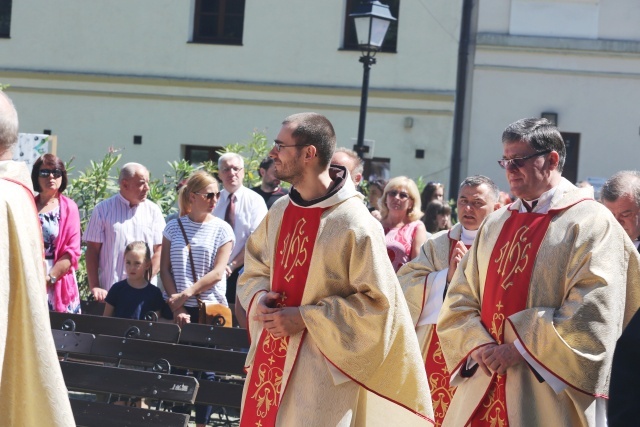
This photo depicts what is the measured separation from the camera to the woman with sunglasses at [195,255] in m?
8.85

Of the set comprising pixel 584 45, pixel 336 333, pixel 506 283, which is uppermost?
pixel 584 45

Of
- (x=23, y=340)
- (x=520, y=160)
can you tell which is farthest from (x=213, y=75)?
(x=23, y=340)

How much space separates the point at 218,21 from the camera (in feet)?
67.3

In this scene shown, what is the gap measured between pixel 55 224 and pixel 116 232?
0.53m

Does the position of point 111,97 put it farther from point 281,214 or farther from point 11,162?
point 11,162

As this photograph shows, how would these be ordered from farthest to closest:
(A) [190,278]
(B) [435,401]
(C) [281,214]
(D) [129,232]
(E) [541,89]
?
(E) [541,89] → (D) [129,232] → (A) [190,278] → (B) [435,401] → (C) [281,214]

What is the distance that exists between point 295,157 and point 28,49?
1667 centimetres

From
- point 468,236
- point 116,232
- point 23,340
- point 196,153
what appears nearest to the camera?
point 23,340

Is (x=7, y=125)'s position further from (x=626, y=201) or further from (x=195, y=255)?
(x=195, y=255)

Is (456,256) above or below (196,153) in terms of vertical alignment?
below

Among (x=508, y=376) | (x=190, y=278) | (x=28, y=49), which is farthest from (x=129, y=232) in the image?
(x=28, y=49)

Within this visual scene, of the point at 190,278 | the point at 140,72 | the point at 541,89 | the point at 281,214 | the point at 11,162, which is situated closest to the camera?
the point at 11,162

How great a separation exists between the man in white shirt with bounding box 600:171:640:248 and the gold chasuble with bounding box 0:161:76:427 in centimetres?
365

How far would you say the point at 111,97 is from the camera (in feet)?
68.4
